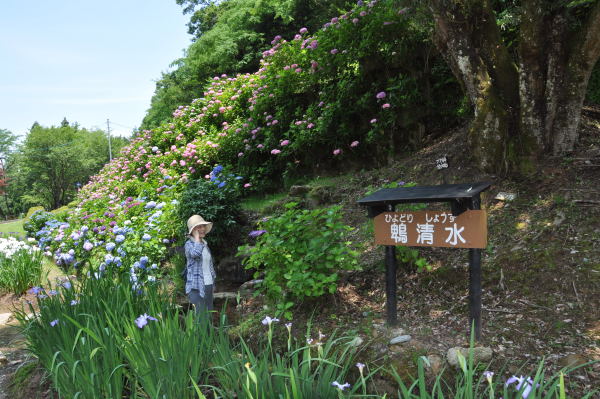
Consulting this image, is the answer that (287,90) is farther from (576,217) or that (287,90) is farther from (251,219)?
(576,217)

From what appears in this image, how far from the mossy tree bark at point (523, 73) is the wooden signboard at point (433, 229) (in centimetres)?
204

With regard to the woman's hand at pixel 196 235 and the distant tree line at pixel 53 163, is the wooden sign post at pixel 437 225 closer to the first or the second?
the woman's hand at pixel 196 235

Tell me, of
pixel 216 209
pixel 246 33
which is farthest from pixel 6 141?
pixel 216 209

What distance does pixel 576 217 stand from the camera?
3404 millimetres

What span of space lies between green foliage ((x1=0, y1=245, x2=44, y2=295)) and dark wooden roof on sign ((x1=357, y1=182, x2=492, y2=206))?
5106mm

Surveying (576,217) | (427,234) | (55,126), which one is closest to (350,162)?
(576,217)

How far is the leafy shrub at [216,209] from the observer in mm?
5172

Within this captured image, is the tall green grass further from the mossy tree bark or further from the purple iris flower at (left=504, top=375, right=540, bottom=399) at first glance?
the mossy tree bark

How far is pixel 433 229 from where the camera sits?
8.46ft

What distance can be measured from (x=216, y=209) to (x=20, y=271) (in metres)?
2.92

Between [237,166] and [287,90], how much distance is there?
1.76m

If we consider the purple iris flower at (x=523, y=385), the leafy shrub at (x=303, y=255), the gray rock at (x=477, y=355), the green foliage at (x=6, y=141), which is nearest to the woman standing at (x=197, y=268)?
the leafy shrub at (x=303, y=255)

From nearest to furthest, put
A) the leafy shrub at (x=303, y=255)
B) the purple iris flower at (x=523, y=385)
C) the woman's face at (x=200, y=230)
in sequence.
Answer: the purple iris flower at (x=523, y=385) → the leafy shrub at (x=303, y=255) → the woman's face at (x=200, y=230)

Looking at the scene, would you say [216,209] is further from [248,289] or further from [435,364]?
[435,364]
